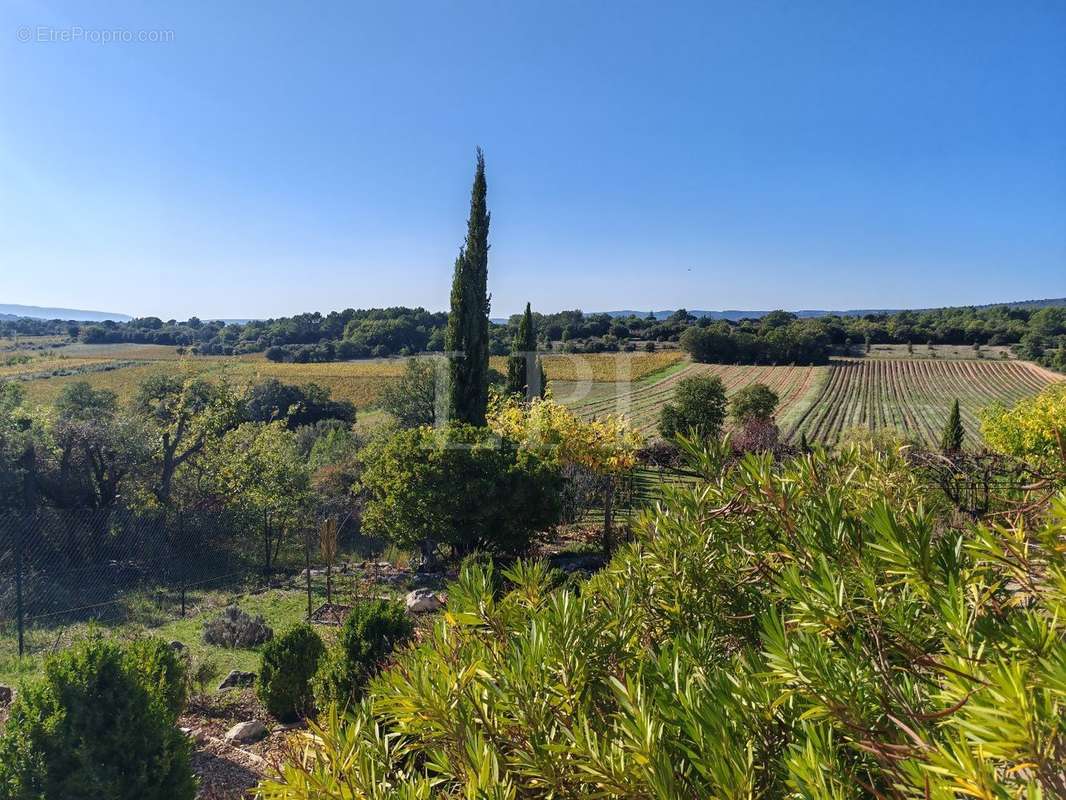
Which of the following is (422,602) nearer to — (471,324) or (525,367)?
(471,324)

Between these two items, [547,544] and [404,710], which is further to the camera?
[547,544]

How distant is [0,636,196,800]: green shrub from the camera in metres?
3.10

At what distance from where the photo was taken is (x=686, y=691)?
1.28 meters

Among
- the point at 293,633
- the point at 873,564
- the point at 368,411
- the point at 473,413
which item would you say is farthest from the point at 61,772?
the point at 368,411

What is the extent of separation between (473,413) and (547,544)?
390 centimetres

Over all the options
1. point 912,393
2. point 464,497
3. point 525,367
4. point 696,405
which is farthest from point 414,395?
point 912,393

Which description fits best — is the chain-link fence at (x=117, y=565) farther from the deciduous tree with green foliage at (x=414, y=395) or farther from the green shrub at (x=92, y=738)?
the deciduous tree with green foliage at (x=414, y=395)

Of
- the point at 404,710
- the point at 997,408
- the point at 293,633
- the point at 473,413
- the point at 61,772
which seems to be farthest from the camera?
the point at 997,408

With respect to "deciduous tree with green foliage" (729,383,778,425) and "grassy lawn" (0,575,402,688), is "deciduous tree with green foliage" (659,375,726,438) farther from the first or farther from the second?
"grassy lawn" (0,575,402,688)

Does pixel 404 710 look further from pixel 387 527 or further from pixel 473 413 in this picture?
pixel 473 413

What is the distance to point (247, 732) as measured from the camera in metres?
4.87

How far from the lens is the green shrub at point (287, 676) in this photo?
203 inches

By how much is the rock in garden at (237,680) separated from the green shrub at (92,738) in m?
2.55

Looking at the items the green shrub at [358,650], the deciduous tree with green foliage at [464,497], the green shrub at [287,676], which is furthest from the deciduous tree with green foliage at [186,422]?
the green shrub at [358,650]
